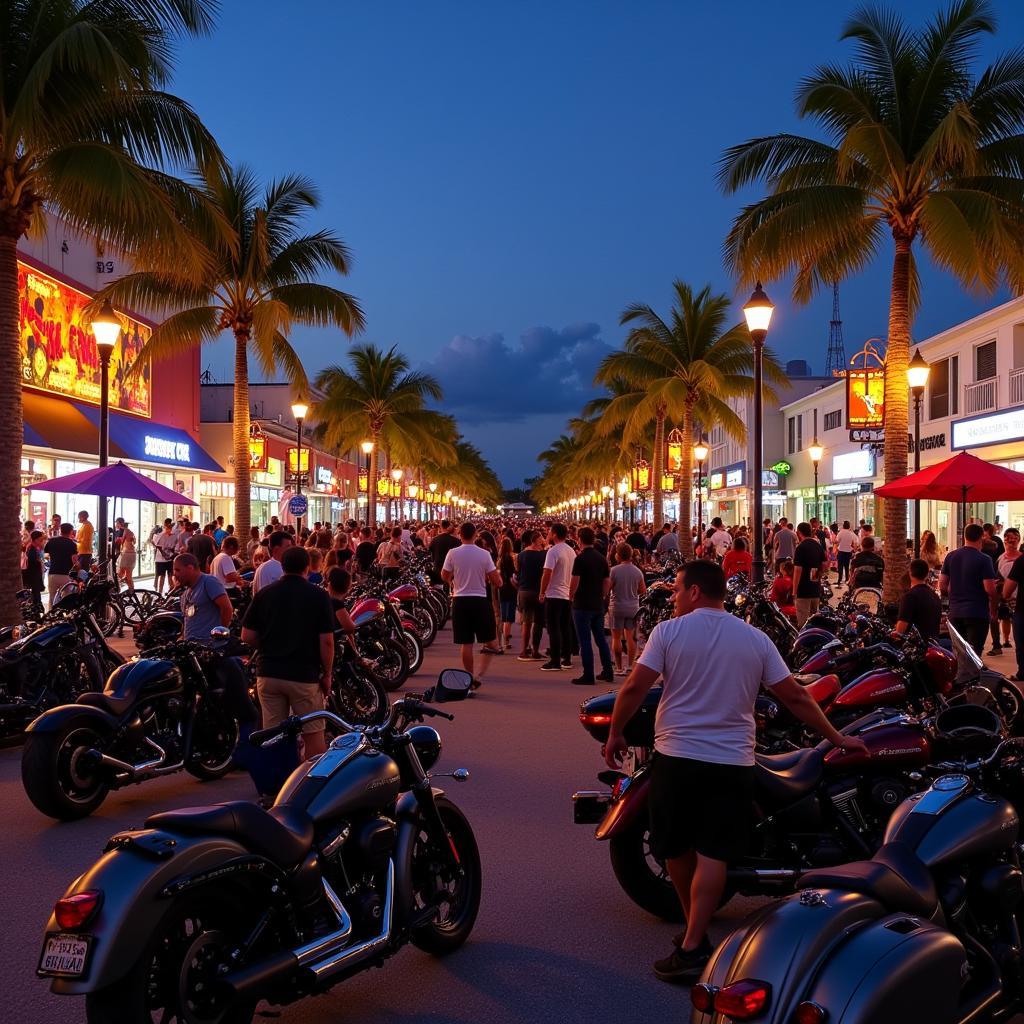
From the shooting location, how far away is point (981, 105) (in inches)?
731

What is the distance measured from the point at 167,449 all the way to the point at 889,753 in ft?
100

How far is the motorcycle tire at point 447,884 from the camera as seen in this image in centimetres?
497

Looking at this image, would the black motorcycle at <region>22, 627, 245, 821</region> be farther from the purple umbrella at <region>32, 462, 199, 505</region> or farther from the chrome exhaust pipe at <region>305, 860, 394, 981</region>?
the purple umbrella at <region>32, 462, 199, 505</region>

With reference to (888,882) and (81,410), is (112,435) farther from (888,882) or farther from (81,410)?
(888,882)

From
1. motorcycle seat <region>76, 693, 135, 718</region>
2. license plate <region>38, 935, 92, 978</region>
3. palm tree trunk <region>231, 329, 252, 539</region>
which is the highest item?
palm tree trunk <region>231, 329, 252, 539</region>

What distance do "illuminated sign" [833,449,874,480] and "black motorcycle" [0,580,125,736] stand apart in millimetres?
37435

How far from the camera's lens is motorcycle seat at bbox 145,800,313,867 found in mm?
3771

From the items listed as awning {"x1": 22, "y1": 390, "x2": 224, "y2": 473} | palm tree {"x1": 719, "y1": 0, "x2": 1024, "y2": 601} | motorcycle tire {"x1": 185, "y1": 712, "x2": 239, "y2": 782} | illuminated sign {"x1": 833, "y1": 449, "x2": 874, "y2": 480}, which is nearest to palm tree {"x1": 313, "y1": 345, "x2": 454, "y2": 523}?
awning {"x1": 22, "y1": 390, "x2": 224, "y2": 473}

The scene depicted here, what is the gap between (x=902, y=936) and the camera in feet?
10.4

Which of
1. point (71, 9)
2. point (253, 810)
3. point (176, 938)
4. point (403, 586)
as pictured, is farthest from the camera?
point (403, 586)

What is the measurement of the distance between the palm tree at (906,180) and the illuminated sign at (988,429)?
9.80m

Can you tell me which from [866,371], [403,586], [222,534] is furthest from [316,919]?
[866,371]

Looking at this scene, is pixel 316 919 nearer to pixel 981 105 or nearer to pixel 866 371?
pixel 981 105

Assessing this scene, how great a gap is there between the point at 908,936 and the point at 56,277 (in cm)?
2773
